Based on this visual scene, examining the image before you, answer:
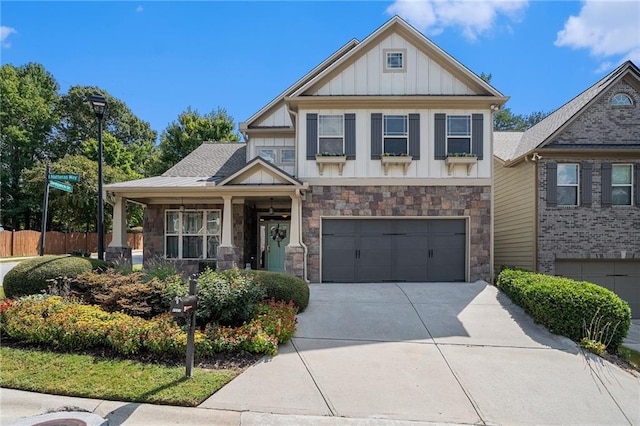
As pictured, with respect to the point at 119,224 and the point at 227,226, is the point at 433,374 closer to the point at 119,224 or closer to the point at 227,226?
the point at 227,226

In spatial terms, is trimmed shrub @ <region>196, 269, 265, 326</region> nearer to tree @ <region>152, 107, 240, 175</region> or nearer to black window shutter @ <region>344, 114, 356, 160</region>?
black window shutter @ <region>344, 114, 356, 160</region>

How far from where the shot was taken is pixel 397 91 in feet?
37.3

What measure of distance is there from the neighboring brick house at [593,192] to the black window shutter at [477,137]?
1681 mm

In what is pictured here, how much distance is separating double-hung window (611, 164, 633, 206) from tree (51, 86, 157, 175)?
35787 mm

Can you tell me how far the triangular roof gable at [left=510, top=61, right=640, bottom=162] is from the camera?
11.4m

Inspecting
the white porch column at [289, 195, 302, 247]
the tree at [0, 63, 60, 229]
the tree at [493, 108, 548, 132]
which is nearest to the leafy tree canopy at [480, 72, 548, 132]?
the tree at [493, 108, 548, 132]

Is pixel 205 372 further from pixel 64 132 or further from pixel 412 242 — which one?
pixel 64 132

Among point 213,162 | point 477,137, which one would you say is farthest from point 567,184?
point 213,162

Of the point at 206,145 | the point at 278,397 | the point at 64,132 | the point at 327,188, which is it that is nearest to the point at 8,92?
the point at 64,132

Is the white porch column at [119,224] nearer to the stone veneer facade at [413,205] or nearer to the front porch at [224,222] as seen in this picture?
the front porch at [224,222]

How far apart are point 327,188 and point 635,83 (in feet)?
33.7

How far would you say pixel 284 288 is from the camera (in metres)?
7.85

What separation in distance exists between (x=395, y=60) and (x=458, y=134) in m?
3.05

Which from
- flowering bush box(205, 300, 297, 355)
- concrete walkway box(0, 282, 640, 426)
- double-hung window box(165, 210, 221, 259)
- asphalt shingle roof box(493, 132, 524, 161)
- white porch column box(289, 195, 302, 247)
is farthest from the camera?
Result: asphalt shingle roof box(493, 132, 524, 161)
